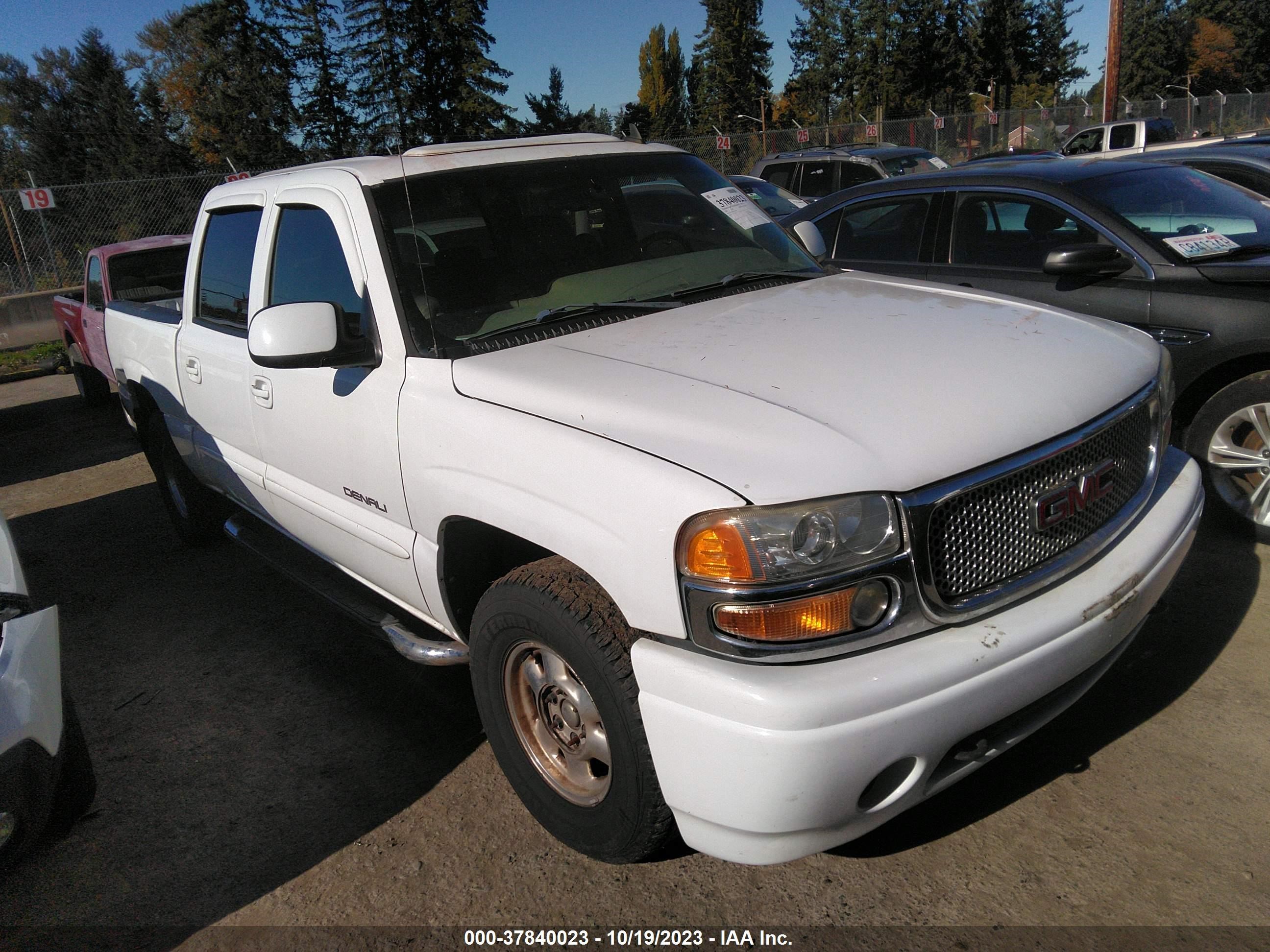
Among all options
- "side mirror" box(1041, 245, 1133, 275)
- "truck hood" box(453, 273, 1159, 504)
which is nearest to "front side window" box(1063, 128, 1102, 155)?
"side mirror" box(1041, 245, 1133, 275)

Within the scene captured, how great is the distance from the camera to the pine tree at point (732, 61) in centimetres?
6781

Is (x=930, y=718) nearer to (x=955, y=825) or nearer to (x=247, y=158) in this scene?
(x=955, y=825)

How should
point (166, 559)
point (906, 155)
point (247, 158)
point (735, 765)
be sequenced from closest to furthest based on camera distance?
point (735, 765) < point (166, 559) < point (906, 155) < point (247, 158)

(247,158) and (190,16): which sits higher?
(190,16)

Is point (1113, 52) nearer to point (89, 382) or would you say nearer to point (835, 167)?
point (835, 167)

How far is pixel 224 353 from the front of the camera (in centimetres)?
388

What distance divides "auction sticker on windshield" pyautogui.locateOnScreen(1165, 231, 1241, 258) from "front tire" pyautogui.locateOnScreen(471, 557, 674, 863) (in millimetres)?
3488

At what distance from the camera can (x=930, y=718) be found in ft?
6.51

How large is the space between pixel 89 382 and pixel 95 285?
1.71 m

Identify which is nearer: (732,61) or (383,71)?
(383,71)

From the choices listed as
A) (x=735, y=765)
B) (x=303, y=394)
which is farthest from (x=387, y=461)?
(x=735, y=765)

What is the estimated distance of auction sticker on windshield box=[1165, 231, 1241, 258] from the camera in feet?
14.1

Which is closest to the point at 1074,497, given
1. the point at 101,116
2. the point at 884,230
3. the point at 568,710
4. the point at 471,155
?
the point at 568,710

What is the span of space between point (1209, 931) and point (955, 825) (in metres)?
0.62
